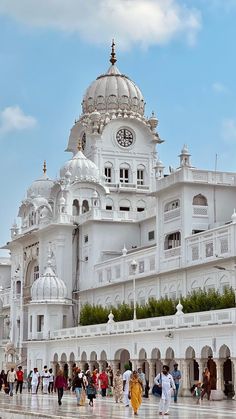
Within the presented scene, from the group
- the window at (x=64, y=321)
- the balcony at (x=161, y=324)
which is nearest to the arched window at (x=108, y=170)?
the window at (x=64, y=321)

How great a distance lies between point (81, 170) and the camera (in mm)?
74562

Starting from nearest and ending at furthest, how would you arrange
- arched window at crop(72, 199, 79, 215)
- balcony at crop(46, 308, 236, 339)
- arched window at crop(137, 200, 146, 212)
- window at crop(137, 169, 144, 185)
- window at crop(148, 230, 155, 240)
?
1. balcony at crop(46, 308, 236, 339)
2. window at crop(148, 230, 155, 240)
3. arched window at crop(72, 199, 79, 215)
4. arched window at crop(137, 200, 146, 212)
5. window at crop(137, 169, 144, 185)

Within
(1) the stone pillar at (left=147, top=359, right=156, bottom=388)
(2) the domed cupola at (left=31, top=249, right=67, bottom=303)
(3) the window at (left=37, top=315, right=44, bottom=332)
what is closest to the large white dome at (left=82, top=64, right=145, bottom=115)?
(2) the domed cupola at (left=31, top=249, right=67, bottom=303)

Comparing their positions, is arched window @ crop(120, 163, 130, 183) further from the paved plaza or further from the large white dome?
the paved plaza

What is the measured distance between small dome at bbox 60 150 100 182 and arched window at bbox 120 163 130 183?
4.71 metres

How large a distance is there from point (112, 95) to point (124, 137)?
411 centimetres

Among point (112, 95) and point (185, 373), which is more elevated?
point (112, 95)

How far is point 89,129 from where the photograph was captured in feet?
264

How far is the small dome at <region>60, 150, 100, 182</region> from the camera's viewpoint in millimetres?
74188

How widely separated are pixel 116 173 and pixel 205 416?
179 feet

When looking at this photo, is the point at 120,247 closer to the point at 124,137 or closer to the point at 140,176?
the point at 140,176

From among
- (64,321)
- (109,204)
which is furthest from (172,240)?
(109,204)

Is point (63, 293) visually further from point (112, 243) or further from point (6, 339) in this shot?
point (6, 339)

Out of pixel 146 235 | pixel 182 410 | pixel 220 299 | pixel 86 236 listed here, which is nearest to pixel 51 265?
pixel 86 236
